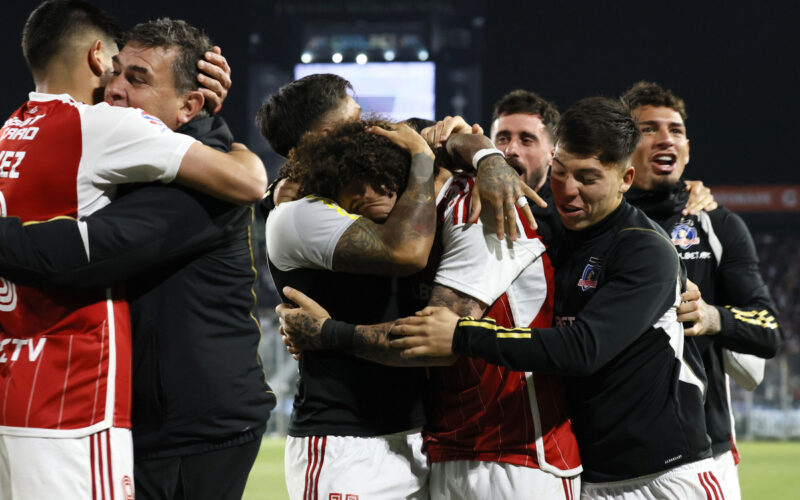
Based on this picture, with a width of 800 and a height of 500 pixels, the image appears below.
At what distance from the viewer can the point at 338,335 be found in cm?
268

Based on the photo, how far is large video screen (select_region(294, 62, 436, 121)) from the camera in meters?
28.3

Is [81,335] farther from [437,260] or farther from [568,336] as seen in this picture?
[568,336]

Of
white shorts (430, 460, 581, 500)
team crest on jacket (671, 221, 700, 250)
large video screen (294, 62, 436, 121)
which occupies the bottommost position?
white shorts (430, 460, 581, 500)

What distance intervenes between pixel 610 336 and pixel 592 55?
30.9 meters

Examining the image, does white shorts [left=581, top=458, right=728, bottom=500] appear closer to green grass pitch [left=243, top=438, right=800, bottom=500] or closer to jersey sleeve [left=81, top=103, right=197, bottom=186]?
jersey sleeve [left=81, top=103, right=197, bottom=186]

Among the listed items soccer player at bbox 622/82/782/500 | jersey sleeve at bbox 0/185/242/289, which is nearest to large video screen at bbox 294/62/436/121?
soccer player at bbox 622/82/782/500

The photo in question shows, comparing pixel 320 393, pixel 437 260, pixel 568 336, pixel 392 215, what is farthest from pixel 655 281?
pixel 320 393

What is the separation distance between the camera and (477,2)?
31688mm

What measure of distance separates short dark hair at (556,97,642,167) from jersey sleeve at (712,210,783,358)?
119 cm

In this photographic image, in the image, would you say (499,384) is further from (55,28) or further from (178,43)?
(55,28)

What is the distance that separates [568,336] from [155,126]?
147 centimetres

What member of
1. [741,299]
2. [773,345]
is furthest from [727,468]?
[741,299]

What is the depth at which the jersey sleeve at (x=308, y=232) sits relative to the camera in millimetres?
2689

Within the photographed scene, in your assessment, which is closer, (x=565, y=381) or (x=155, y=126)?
(x=155, y=126)
